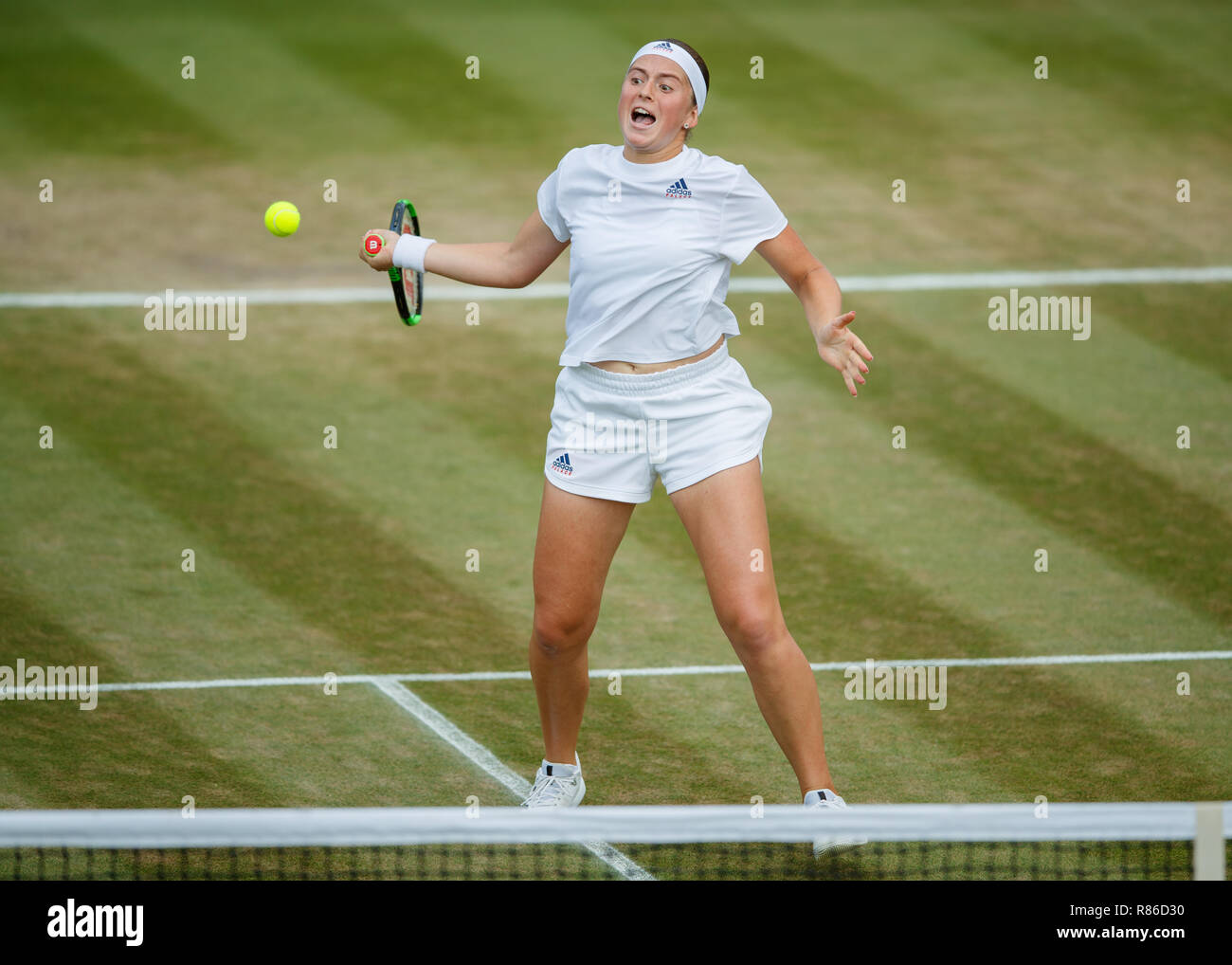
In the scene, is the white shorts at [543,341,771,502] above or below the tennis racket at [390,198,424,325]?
below

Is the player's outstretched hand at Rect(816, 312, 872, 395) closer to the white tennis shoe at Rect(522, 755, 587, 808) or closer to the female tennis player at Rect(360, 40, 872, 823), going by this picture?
the female tennis player at Rect(360, 40, 872, 823)

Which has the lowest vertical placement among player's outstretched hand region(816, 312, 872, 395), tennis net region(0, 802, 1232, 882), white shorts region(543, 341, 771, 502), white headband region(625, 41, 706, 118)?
tennis net region(0, 802, 1232, 882)

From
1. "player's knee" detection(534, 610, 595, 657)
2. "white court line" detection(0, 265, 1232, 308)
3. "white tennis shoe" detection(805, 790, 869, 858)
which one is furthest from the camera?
"white court line" detection(0, 265, 1232, 308)

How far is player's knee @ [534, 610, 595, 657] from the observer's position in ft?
19.0

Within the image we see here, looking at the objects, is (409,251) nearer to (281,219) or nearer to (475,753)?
(281,219)

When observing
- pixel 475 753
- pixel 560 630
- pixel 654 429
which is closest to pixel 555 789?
pixel 560 630

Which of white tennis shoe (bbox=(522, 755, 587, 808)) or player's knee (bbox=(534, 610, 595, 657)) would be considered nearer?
player's knee (bbox=(534, 610, 595, 657))

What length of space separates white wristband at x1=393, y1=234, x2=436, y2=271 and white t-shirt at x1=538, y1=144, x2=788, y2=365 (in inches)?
25.4

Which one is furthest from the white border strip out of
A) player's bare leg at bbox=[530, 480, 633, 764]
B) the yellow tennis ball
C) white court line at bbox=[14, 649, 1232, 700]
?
the yellow tennis ball

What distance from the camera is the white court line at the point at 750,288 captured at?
12.0 metres

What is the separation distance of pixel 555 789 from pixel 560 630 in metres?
0.68

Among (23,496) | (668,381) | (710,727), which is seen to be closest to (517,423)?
(23,496)
